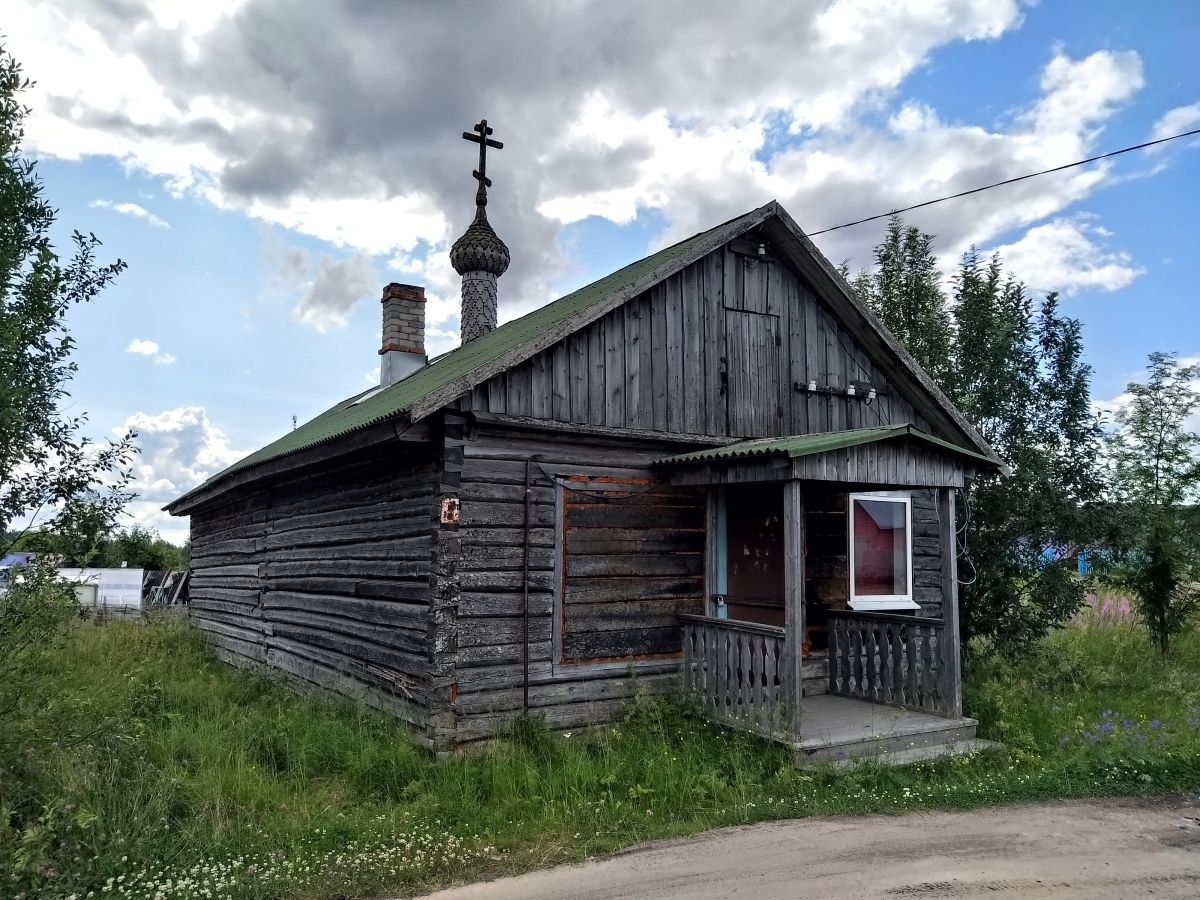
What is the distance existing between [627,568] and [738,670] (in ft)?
4.75

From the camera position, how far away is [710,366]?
9.34m

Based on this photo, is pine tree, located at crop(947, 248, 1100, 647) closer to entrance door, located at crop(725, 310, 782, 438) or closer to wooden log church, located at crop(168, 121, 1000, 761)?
wooden log church, located at crop(168, 121, 1000, 761)

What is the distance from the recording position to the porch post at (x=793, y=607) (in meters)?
7.07

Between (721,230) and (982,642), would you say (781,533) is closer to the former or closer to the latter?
(721,230)

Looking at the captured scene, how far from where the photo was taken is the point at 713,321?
30.9ft

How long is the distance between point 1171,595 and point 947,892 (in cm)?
1092

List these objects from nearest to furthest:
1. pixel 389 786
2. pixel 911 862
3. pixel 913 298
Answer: pixel 911 862
pixel 389 786
pixel 913 298

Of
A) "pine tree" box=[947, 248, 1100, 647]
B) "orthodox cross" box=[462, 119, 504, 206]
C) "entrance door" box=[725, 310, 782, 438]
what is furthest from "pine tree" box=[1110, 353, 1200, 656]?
"orthodox cross" box=[462, 119, 504, 206]

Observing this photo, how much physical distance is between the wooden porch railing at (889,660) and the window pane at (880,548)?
1.56 ft

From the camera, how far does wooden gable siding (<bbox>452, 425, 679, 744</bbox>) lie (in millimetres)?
7523

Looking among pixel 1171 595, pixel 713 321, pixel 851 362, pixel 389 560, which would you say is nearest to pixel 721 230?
pixel 713 321

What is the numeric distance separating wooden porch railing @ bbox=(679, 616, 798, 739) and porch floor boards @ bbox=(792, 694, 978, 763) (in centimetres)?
29

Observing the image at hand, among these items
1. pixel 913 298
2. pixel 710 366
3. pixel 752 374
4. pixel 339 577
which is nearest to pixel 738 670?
pixel 710 366

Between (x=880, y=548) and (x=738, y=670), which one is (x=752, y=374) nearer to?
(x=880, y=548)
